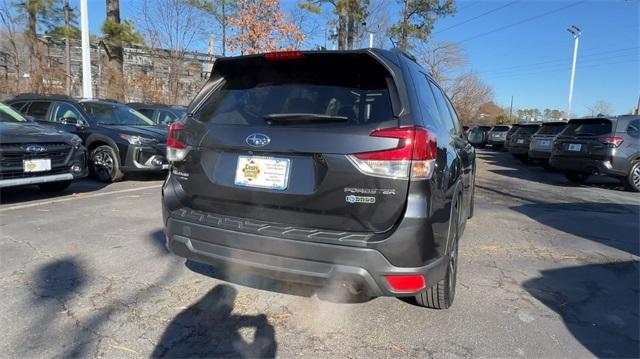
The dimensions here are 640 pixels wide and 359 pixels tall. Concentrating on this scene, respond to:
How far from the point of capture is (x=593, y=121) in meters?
10.2

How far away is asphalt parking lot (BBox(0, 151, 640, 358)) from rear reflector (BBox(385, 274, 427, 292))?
440 mm

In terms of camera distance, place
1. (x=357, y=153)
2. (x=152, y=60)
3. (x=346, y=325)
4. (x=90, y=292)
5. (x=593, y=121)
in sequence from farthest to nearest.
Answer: (x=152, y=60) < (x=593, y=121) < (x=90, y=292) < (x=346, y=325) < (x=357, y=153)

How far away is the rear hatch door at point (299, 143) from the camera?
7.97 ft

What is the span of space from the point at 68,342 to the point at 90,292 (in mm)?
739

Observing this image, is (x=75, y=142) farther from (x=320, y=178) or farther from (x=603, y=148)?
(x=603, y=148)

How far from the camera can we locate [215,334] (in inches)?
109

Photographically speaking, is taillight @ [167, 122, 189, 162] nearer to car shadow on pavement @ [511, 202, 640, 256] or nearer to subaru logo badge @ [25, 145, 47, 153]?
subaru logo badge @ [25, 145, 47, 153]

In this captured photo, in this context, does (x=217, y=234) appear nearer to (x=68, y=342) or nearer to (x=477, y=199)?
(x=68, y=342)

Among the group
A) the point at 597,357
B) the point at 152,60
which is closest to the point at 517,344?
the point at 597,357

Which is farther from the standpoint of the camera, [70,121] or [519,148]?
[519,148]

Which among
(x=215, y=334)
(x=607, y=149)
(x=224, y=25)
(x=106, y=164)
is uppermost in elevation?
(x=224, y=25)

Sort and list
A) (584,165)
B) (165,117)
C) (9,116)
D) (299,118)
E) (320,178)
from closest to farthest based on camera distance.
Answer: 1. (320,178)
2. (299,118)
3. (9,116)
4. (584,165)
5. (165,117)

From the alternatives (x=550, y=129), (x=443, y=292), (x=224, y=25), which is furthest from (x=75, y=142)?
(x=224, y=25)

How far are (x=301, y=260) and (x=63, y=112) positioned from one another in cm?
814
